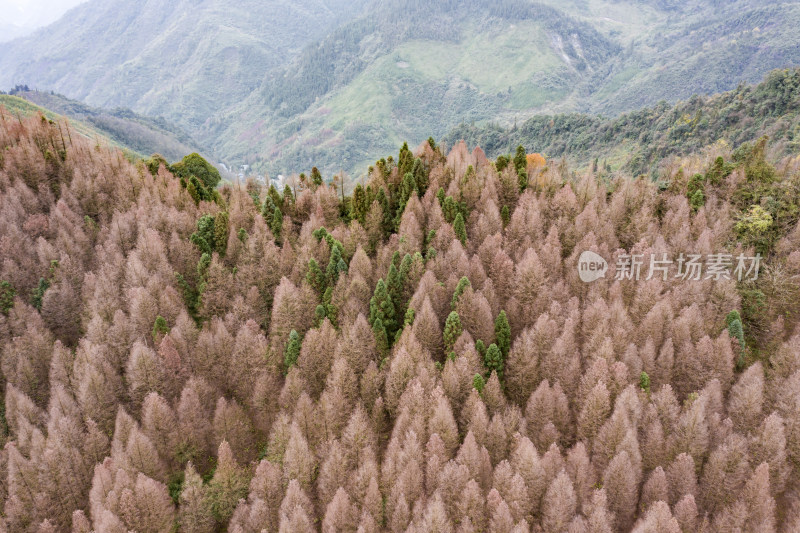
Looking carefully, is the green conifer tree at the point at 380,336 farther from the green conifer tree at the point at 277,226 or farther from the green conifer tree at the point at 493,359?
the green conifer tree at the point at 277,226

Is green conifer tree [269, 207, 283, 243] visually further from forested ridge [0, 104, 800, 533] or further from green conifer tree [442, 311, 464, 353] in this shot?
green conifer tree [442, 311, 464, 353]

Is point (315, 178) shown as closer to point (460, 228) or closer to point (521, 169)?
point (460, 228)

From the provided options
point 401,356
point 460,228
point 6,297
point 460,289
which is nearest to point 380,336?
point 401,356

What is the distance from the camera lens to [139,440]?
59781 millimetres

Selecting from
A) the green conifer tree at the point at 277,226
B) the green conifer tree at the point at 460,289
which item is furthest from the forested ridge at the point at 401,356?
the green conifer tree at the point at 277,226

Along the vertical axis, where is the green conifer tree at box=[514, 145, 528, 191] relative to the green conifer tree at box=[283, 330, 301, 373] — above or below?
above

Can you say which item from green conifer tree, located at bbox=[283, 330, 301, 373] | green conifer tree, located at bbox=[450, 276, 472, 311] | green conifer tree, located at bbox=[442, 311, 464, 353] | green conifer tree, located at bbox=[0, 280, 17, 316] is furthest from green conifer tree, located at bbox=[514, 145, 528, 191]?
green conifer tree, located at bbox=[0, 280, 17, 316]

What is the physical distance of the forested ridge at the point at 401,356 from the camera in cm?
5559

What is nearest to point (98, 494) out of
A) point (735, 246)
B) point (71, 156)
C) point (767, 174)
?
point (71, 156)

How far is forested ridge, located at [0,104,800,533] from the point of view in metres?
55.6

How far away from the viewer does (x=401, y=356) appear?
65625mm

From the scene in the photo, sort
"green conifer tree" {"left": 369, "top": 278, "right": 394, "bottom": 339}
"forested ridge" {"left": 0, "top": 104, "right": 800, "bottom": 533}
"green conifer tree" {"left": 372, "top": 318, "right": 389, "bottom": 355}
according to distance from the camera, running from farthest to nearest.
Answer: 1. "green conifer tree" {"left": 369, "top": 278, "right": 394, "bottom": 339}
2. "green conifer tree" {"left": 372, "top": 318, "right": 389, "bottom": 355}
3. "forested ridge" {"left": 0, "top": 104, "right": 800, "bottom": 533}

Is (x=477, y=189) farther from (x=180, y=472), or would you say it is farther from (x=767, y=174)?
(x=180, y=472)

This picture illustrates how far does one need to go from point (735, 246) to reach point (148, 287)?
113556mm
